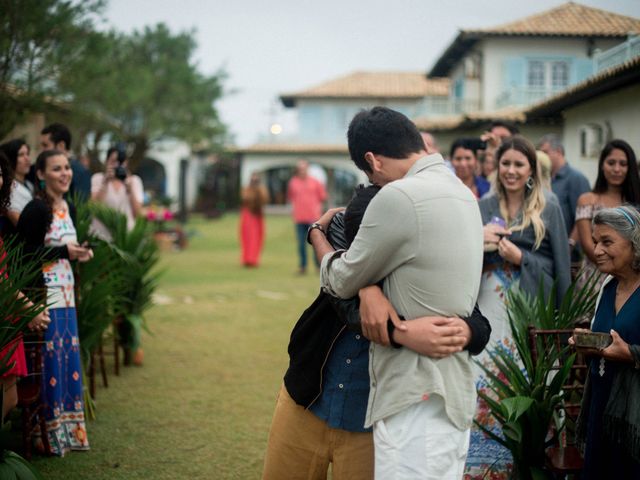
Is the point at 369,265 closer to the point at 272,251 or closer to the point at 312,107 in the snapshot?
the point at 272,251

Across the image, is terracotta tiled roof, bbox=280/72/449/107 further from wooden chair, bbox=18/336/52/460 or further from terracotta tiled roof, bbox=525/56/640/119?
wooden chair, bbox=18/336/52/460

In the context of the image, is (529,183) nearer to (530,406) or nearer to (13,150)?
(530,406)

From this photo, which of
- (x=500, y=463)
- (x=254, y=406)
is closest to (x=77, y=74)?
(x=254, y=406)

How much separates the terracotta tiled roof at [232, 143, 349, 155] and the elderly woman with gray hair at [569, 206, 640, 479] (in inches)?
1768

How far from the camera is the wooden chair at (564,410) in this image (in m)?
3.62

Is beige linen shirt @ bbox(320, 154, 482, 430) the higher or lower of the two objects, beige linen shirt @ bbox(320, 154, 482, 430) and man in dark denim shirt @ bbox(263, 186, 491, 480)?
the higher

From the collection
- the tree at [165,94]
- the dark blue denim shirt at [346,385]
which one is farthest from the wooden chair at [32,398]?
the tree at [165,94]

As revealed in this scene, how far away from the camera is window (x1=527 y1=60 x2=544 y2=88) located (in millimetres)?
27688

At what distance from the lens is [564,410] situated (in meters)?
3.93

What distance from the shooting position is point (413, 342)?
2.54 m

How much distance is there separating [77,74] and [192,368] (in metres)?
3.16

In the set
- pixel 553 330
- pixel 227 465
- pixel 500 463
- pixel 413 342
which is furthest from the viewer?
pixel 227 465

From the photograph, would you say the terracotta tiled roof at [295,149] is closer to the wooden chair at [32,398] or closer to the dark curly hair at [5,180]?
the wooden chair at [32,398]

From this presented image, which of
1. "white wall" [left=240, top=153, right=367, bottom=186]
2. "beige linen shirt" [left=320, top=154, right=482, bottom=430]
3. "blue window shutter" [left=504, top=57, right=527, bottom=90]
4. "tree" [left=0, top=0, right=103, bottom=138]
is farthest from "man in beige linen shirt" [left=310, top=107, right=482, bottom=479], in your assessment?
"white wall" [left=240, top=153, right=367, bottom=186]
